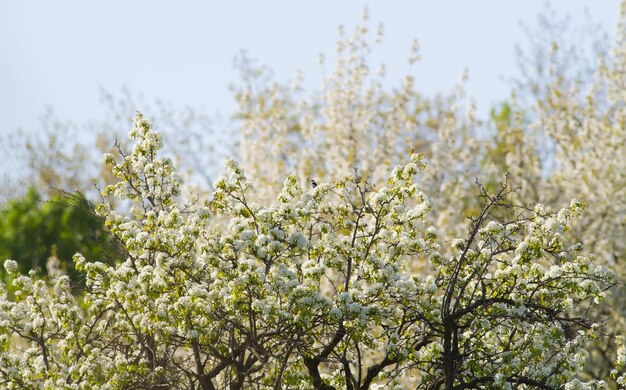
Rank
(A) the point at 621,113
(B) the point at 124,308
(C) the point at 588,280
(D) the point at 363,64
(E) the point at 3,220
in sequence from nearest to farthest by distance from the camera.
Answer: (C) the point at 588,280, (B) the point at 124,308, (A) the point at 621,113, (D) the point at 363,64, (E) the point at 3,220

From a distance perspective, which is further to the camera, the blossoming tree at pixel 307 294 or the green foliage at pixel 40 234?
the green foliage at pixel 40 234

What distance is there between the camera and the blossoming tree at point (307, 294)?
861cm

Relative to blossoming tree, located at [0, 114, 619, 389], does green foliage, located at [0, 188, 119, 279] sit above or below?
above

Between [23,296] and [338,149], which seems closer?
[23,296]

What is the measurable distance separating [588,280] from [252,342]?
3.25 metres

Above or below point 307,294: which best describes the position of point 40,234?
above

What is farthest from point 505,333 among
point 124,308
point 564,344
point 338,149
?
point 338,149

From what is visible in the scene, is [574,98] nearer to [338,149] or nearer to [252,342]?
[338,149]

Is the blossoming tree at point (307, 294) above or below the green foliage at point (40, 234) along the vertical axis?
below

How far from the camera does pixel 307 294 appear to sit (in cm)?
850

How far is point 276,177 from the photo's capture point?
71.9ft

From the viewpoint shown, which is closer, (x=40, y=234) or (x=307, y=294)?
(x=307, y=294)

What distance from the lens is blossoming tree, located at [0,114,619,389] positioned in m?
8.61

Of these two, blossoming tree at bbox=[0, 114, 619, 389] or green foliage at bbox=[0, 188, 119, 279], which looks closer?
blossoming tree at bbox=[0, 114, 619, 389]
